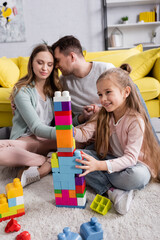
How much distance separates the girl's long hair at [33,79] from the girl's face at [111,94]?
51 centimetres

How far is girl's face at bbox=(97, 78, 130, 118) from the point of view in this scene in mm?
1015

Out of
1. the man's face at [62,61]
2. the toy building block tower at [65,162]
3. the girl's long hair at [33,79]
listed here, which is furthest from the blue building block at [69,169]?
the man's face at [62,61]

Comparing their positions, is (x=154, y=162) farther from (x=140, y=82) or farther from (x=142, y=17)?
(x=142, y=17)

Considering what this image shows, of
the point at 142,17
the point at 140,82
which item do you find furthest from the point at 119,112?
the point at 142,17

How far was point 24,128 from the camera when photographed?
4.61ft

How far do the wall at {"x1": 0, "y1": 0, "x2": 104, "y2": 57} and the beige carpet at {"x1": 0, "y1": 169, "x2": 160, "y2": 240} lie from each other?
2.51 metres

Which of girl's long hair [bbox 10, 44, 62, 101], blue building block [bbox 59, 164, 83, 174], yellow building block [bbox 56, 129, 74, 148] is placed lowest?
blue building block [bbox 59, 164, 83, 174]

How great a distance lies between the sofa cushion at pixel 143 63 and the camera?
1.83m

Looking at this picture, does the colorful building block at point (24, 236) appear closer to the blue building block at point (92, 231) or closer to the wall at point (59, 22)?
the blue building block at point (92, 231)

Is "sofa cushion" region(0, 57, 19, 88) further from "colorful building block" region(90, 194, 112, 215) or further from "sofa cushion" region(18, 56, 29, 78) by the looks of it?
"colorful building block" region(90, 194, 112, 215)


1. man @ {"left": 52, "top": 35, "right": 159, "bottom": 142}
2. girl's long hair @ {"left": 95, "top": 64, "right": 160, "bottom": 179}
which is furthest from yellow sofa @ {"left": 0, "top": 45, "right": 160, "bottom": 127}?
girl's long hair @ {"left": 95, "top": 64, "right": 160, "bottom": 179}

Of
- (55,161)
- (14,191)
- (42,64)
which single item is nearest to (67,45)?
(42,64)

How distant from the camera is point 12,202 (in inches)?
35.4

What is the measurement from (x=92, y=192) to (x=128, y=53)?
1.60 m
